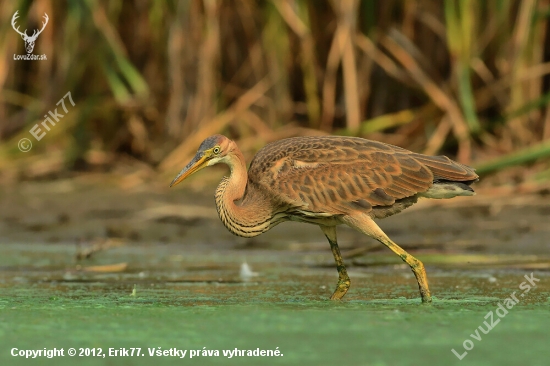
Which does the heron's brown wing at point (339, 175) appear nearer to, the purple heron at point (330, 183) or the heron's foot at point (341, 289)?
the purple heron at point (330, 183)

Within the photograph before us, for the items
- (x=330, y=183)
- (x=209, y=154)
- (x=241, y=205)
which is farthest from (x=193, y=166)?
(x=330, y=183)

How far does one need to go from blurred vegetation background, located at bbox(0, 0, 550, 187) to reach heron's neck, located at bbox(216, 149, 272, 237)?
3666mm

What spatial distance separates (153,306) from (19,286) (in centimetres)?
139

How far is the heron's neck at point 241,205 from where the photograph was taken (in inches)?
252

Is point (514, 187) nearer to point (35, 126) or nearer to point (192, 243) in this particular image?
point (192, 243)

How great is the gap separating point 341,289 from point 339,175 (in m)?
0.68

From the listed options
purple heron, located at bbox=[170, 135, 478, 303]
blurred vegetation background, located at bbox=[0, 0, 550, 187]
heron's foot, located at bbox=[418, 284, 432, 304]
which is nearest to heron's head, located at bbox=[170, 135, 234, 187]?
purple heron, located at bbox=[170, 135, 478, 303]

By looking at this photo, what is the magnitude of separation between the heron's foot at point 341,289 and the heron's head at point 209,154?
102 cm

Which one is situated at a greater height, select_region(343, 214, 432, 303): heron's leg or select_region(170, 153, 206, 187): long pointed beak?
select_region(170, 153, 206, 187): long pointed beak

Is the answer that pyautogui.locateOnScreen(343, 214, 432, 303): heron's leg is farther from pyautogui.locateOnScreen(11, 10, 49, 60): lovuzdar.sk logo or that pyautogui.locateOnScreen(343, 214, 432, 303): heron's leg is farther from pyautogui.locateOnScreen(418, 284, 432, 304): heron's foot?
pyautogui.locateOnScreen(11, 10, 49, 60): lovuzdar.sk logo

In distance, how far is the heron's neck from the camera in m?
6.41

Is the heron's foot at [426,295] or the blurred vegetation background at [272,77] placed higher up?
the blurred vegetation background at [272,77]

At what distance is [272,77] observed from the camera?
10688mm

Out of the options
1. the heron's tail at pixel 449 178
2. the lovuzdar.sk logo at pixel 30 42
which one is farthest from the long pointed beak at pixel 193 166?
the lovuzdar.sk logo at pixel 30 42
